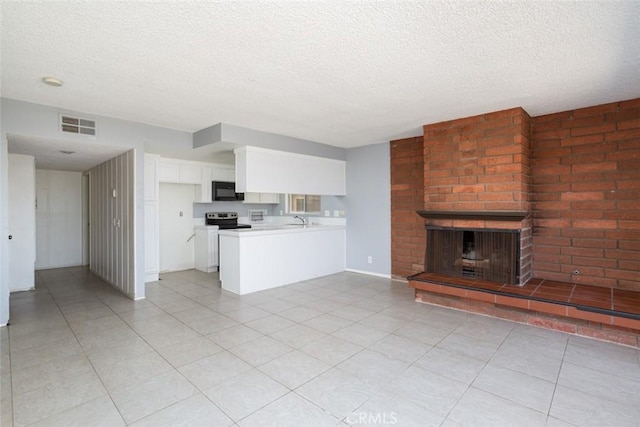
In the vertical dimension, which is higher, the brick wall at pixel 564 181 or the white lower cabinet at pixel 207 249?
the brick wall at pixel 564 181

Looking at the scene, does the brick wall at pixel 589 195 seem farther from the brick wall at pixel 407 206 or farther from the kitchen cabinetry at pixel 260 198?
the kitchen cabinetry at pixel 260 198

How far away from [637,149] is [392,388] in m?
3.63

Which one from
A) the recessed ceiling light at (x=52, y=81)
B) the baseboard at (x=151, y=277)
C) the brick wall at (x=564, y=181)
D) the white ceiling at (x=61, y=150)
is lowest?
the baseboard at (x=151, y=277)

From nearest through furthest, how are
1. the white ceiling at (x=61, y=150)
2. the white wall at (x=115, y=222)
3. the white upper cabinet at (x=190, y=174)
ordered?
the white ceiling at (x=61, y=150) → the white wall at (x=115, y=222) → the white upper cabinet at (x=190, y=174)

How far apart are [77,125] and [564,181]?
581 centimetres

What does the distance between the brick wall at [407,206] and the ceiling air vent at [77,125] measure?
14.3ft

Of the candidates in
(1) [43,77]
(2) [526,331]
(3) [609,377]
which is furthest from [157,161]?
(3) [609,377]

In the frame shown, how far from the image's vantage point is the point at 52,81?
2812mm

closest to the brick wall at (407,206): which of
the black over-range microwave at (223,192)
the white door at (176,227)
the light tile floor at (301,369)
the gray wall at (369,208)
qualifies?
the gray wall at (369,208)

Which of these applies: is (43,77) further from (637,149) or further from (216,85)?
(637,149)

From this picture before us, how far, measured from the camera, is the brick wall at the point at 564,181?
3430 mm

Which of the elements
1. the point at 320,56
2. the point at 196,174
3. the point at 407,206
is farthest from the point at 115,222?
the point at 407,206

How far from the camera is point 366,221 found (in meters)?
5.91

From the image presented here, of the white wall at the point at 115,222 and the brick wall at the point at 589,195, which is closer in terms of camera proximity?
the brick wall at the point at 589,195
